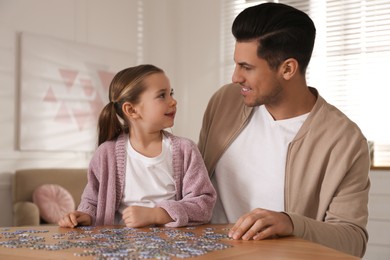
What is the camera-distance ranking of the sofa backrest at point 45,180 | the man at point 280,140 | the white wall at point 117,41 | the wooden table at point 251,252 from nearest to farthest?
the wooden table at point 251,252 < the man at point 280,140 < the sofa backrest at point 45,180 < the white wall at point 117,41

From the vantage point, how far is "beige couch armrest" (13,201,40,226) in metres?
5.67

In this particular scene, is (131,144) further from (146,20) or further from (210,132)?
(146,20)

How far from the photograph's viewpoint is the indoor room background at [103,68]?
623 centimetres

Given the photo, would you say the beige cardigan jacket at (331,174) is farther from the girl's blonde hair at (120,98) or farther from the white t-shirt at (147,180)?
the girl's blonde hair at (120,98)

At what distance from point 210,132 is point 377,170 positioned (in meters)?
3.91

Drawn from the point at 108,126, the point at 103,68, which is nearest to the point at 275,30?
the point at 108,126

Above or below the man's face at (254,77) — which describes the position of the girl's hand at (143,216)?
below

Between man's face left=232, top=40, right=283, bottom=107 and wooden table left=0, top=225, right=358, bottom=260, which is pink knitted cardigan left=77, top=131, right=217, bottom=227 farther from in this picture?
wooden table left=0, top=225, right=358, bottom=260

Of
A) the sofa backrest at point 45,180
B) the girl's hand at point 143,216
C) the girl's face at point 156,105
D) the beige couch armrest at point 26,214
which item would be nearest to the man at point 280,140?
the girl's face at point 156,105

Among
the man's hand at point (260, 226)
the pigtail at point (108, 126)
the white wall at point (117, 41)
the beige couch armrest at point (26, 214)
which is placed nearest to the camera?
the man's hand at point (260, 226)

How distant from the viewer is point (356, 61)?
22.6 ft

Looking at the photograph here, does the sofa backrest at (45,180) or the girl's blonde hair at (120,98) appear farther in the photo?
the sofa backrest at (45,180)

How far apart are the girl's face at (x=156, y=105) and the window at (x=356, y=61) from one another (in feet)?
14.4

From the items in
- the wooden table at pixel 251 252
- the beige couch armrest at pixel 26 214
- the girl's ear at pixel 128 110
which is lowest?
the beige couch armrest at pixel 26 214
